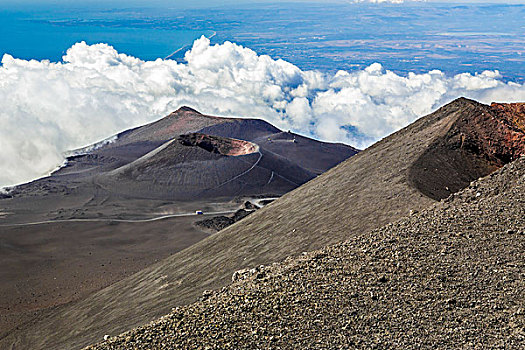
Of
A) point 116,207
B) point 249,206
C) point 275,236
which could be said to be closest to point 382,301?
point 275,236

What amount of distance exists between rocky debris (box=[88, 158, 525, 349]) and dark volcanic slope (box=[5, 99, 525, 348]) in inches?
237

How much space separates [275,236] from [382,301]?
11.8 m

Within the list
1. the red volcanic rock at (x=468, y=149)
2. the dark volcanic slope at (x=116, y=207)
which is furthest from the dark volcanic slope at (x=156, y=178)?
the red volcanic rock at (x=468, y=149)

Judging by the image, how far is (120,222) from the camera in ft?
145

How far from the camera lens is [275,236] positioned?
2297 cm

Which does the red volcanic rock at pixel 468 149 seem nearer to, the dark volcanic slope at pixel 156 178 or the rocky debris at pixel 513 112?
the rocky debris at pixel 513 112

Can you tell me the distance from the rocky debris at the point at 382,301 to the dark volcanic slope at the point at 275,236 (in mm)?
6012

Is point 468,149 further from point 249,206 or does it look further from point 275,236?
point 249,206

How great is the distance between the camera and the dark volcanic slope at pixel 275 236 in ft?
65.4

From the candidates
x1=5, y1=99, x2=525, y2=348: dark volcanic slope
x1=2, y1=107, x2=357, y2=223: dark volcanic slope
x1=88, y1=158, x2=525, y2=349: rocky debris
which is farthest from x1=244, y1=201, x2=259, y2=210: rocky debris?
x1=88, y1=158, x2=525, y2=349: rocky debris

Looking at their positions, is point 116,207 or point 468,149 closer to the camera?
point 468,149

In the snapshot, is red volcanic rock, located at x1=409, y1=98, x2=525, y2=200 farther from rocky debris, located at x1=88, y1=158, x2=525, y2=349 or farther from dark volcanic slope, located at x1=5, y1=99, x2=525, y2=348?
rocky debris, located at x1=88, y1=158, x2=525, y2=349

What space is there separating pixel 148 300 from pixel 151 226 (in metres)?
23.1

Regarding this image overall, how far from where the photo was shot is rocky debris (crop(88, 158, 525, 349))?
1030 centimetres
